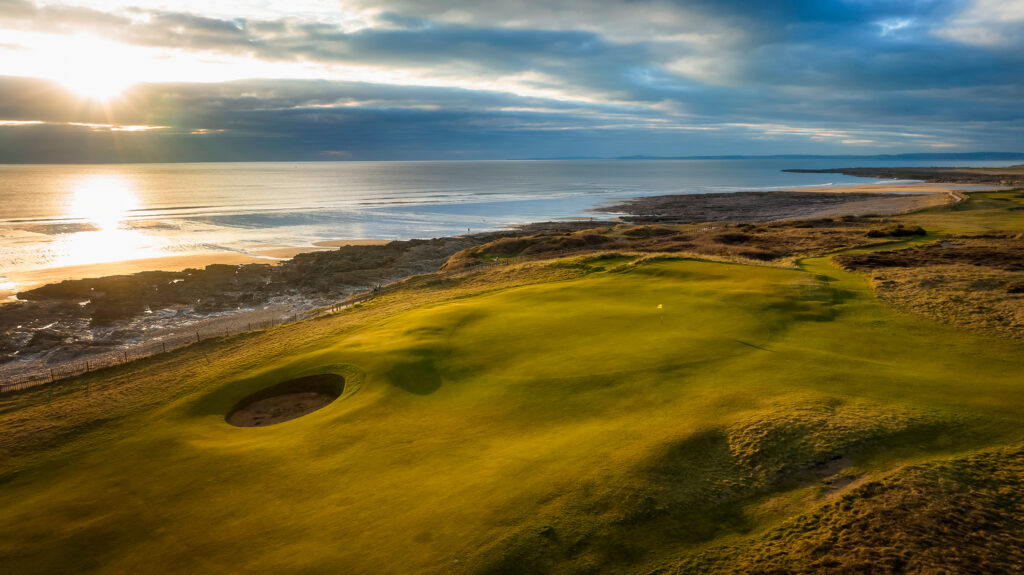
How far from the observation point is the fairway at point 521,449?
10398mm

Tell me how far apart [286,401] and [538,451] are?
34.5ft

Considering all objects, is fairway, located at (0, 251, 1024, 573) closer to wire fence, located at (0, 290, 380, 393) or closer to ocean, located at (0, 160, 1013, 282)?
wire fence, located at (0, 290, 380, 393)

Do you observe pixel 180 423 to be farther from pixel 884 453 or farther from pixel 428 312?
pixel 884 453

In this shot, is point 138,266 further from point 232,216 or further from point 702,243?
point 702,243

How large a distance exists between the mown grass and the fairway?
0.06 m

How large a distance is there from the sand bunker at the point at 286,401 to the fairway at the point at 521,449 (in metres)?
0.49

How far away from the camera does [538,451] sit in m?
12.9

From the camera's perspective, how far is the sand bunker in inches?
703

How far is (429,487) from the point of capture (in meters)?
12.0

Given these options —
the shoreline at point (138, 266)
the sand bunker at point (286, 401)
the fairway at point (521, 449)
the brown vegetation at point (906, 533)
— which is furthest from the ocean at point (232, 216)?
the brown vegetation at point (906, 533)

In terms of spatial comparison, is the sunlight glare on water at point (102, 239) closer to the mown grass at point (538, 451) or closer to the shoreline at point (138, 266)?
the shoreline at point (138, 266)

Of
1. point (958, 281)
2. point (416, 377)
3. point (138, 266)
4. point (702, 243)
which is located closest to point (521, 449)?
point (416, 377)

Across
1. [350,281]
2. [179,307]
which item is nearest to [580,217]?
[350,281]

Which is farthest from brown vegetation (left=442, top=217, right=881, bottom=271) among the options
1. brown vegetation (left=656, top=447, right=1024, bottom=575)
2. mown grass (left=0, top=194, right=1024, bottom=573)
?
brown vegetation (left=656, top=447, right=1024, bottom=575)
